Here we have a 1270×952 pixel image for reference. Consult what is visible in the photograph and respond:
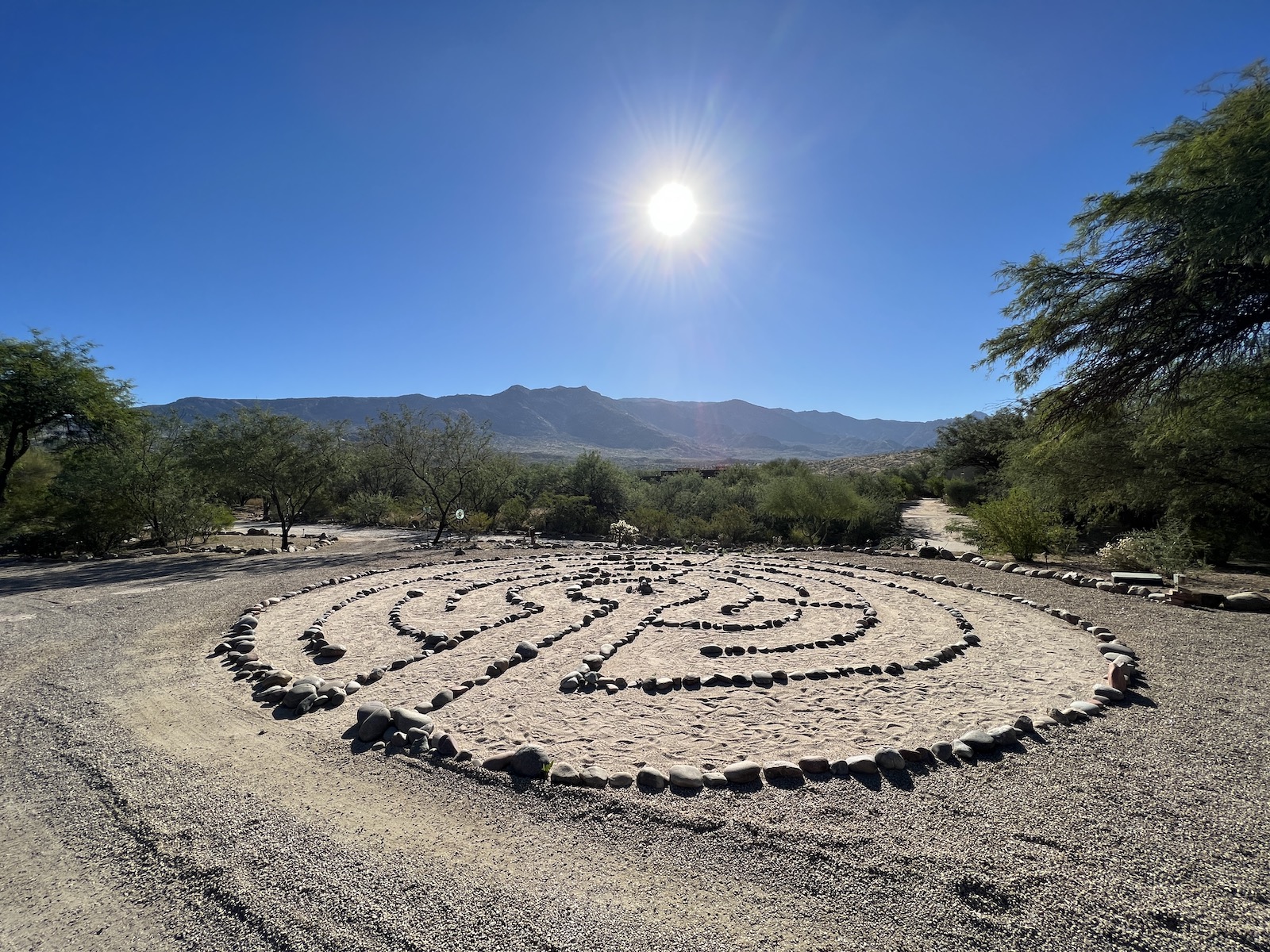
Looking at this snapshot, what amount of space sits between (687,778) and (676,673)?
8.71ft

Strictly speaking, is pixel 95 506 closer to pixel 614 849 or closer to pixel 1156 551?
pixel 614 849

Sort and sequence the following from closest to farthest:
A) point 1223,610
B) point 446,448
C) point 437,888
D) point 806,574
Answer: point 437,888, point 1223,610, point 806,574, point 446,448

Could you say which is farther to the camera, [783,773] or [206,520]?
[206,520]

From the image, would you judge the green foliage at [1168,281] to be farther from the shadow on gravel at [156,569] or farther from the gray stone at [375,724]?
the shadow on gravel at [156,569]

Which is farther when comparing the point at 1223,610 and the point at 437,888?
the point at 1223,610

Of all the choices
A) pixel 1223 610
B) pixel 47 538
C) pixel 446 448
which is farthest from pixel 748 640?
pixel 47 538

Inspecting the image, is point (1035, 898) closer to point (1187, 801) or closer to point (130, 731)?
point (1187, 801)

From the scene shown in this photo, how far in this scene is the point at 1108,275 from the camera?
32.3ft

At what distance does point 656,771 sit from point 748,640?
4.13 m

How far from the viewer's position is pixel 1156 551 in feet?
38.5

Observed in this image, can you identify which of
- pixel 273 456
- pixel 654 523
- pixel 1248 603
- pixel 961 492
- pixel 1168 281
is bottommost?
pixel 654 523

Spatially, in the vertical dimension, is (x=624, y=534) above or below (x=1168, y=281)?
below

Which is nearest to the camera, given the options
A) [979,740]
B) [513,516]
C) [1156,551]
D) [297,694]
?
[979,740]

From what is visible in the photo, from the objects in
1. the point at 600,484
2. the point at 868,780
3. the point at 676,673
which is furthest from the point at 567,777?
the point at 600,484
